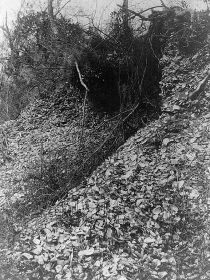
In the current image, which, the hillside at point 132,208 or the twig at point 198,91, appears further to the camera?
the twig at point 198,91

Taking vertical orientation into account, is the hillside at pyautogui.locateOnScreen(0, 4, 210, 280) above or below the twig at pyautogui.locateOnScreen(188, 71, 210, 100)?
below

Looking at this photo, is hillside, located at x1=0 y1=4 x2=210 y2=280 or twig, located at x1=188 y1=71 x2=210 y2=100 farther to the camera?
twig, located at x1=188 y1=71 x2=210 y2=100

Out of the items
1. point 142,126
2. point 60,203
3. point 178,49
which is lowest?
point 60,203

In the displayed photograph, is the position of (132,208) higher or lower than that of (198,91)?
lower

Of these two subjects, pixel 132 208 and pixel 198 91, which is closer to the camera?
pixel 132 208

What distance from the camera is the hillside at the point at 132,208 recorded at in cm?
514

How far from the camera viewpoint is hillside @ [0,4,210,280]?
202 inches

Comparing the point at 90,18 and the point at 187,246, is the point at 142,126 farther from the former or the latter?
the point at 90,18

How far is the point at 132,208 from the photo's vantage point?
6.06 m

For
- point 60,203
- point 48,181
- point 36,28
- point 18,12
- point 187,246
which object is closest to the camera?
point 187,246

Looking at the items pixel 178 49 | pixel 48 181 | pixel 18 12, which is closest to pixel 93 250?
pixel 48 181

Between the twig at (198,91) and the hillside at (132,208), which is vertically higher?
the twig at (198,91)

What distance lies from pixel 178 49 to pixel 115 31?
2.51m

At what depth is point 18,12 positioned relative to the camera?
15.1m
